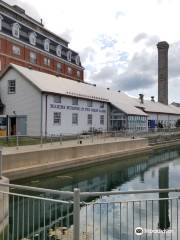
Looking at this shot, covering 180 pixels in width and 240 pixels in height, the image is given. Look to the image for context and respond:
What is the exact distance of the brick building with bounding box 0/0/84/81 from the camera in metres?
56.1

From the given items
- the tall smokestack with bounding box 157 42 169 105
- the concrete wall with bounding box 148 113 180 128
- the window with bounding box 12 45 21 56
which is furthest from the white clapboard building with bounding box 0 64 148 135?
the tall smokestack with bounding box 157 42 169 105

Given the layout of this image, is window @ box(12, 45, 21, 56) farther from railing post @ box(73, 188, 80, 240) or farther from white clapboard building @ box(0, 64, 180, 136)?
railing post @ box(73, 188, 80, 240)

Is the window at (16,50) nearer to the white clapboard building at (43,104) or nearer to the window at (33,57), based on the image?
the window at (33,57)

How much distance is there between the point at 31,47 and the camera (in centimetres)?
6203

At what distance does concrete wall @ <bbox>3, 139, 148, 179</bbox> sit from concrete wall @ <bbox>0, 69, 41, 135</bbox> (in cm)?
803

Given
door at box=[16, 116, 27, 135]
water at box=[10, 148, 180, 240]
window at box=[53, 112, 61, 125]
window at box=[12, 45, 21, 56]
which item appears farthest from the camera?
window at box=[12, 45, 21, 56]

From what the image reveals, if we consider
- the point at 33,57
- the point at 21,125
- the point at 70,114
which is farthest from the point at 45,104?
the point at 33,57

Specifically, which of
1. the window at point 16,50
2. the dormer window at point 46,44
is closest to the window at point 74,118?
the window at point 16,50

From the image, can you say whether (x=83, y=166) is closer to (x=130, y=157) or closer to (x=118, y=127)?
(x=130, y=157)

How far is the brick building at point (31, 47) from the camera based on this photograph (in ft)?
184

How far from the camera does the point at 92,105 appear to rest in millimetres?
44969

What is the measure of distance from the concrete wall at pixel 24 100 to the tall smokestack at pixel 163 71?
54653 millimetres

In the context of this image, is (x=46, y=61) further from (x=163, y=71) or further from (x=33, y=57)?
(x=163, y=71)

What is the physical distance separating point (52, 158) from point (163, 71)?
6898 centimetres
